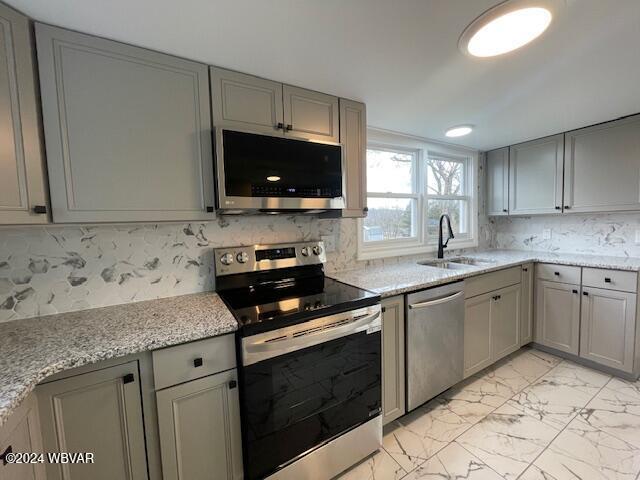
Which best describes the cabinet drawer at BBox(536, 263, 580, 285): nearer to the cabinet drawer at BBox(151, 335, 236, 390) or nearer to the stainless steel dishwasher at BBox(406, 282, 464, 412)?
the stainless steel dishwasher at BBox(406, 282, 464, 412)

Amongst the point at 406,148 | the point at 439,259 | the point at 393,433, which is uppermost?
the point at 406,148

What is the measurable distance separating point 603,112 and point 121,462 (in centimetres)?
361

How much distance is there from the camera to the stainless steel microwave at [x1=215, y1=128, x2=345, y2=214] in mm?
1376

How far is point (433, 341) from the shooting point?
1.84 metres

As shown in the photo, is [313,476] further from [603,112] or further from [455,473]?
[603,112]

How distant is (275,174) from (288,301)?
2.23ft

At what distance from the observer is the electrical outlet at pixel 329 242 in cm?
211

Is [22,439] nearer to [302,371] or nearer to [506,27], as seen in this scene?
[302,371]

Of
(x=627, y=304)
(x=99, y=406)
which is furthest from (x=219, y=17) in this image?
(x=627, y=304)

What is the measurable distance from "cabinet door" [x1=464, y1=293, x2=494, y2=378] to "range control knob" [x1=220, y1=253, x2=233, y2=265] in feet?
5.50

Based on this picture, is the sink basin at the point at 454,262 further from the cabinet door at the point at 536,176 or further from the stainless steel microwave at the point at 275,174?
the stainless steel microwave at the point at 275,174

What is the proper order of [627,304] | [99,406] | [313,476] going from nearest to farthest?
1. [99,406]
2. [313,476]
3. [627,304]

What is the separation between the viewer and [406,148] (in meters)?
2.61

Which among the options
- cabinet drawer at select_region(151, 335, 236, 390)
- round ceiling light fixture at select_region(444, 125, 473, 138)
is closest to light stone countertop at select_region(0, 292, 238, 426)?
cabinet drawer at select_region(151, 335, 236, 390)
